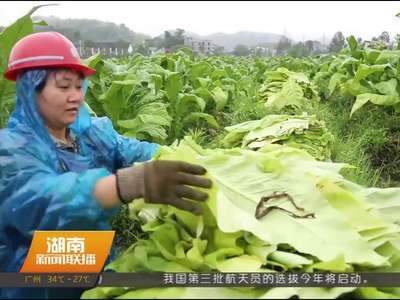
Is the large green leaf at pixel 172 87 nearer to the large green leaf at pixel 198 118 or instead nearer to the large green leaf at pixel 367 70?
the large green leaf at pixel 198 118

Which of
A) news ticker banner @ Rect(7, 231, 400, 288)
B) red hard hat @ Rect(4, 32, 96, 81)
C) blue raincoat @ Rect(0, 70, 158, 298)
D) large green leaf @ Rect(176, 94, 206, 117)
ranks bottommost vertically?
large green leaf @ Rect(176, 94, 206, 117)

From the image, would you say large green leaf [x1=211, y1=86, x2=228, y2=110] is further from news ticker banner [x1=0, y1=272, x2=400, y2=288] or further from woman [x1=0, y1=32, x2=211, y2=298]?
news ticker banner [x1=0, y1=272, x2=400, y2=288]

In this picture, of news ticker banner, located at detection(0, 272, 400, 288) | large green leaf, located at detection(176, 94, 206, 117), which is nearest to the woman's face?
news ticker banner, located at detection(0, 272, 400, 288)

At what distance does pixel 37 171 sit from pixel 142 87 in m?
2.34

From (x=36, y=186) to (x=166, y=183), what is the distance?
34cm

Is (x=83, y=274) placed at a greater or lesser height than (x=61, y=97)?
lesser

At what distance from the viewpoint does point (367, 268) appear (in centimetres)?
131

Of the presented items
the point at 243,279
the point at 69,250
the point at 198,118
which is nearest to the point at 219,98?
the point at 198,118

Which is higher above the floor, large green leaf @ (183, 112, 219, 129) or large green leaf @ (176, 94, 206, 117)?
large green leaf @ (176, 94, 206, 117)

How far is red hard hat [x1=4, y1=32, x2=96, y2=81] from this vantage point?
1.53 m

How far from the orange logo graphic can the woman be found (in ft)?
0.09

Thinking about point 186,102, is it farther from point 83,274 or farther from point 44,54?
point 83,274

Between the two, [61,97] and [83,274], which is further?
[61,97]

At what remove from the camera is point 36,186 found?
138 cm
